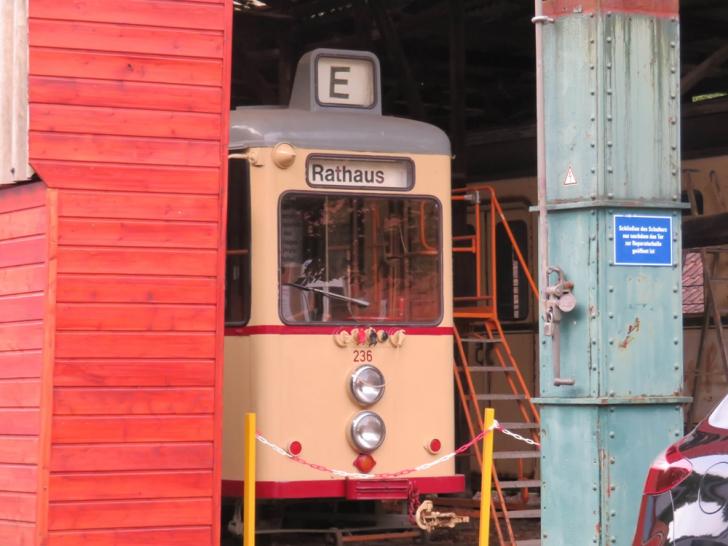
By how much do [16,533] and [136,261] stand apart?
166 cm

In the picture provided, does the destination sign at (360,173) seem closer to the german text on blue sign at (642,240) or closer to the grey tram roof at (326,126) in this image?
the grey tram roof at (326,126)

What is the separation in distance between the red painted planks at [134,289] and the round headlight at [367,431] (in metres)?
2.12

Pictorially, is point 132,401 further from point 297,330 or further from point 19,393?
point 297,330

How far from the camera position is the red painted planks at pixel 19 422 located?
8.48 metres

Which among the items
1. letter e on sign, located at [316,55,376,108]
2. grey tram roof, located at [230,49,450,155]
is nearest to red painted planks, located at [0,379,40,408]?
grey tram roof, located at [230,49,450,155]

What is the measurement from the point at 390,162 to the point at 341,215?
1.90ft

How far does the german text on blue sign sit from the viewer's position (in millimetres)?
7547

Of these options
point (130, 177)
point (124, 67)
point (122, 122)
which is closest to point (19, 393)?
point (130, 177)

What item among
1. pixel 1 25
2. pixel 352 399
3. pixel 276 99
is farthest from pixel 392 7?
pixel 1 25

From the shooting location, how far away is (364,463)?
34.7 ft

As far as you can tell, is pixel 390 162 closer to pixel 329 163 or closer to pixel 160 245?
pixel 329 163

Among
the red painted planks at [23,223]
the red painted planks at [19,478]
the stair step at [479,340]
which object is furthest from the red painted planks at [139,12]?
the stair step at [479,340]

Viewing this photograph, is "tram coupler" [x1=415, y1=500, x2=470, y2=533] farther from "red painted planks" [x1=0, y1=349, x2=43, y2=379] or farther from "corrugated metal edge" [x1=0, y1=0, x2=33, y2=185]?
"corrugated metal edge" [x1=0, y1=0, x2=33, y2=185]

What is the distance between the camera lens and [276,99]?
57.0ft
